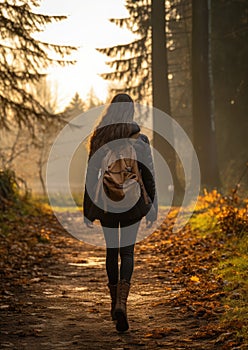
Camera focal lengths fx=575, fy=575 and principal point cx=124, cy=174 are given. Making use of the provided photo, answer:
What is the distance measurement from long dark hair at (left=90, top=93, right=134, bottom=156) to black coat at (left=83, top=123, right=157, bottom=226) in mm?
75

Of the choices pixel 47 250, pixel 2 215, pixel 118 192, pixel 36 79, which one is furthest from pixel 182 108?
pixel 118 192

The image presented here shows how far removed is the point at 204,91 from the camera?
17547mm

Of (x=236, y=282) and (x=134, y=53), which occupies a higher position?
(x=134, y=53)

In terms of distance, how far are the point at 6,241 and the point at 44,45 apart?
7197mm

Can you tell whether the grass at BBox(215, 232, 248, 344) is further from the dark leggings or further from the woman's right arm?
the woman's right arm

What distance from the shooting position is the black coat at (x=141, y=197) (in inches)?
217

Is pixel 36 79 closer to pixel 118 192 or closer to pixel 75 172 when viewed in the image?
pixel 118 192

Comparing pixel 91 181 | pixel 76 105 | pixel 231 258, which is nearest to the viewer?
pixel 91 181

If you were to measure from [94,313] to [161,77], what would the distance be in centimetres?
1649

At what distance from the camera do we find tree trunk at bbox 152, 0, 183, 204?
832 inches

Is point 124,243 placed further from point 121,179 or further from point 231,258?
point 231,258

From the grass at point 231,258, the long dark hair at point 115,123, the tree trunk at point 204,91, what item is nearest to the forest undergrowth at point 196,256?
the grass at point 231,258

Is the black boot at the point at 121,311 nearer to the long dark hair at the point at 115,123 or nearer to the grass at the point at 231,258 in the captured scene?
the grass at the point at 231,258

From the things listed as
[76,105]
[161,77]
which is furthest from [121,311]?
[76,105]
